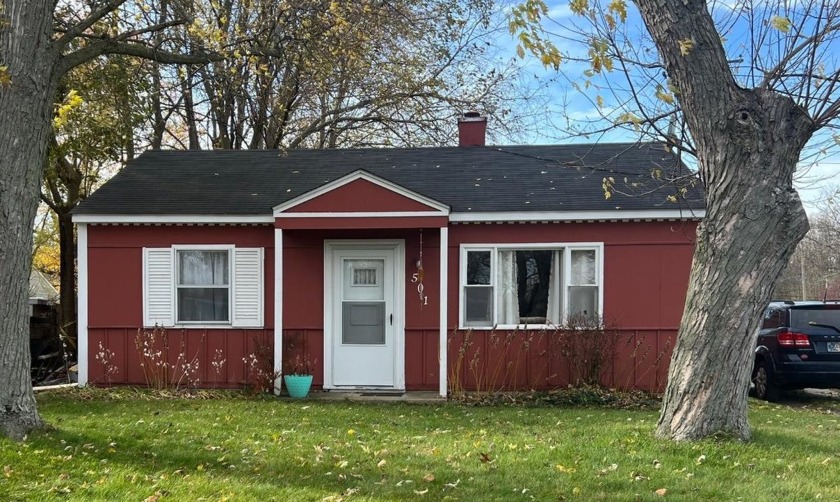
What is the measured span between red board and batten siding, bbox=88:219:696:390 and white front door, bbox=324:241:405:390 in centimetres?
19

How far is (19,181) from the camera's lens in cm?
662

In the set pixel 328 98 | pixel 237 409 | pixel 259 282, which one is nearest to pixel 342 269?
pixel 259 282

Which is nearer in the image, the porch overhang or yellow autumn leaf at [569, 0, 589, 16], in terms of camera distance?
yellow autumn leaf at [569, 0, 589, 16]

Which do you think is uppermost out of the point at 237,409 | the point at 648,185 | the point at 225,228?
the point at 648,185

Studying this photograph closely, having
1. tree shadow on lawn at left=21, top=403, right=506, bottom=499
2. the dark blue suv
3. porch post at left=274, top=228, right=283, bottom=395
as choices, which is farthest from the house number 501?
the dark blue suv

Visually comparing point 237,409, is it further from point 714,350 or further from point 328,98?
point 328,98

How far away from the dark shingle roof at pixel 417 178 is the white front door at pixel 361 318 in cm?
128

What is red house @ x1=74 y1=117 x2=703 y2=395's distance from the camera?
10.0m

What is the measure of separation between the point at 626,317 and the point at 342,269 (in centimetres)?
451

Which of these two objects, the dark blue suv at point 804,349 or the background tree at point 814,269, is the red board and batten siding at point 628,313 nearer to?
the dark blue suv at point 804,349

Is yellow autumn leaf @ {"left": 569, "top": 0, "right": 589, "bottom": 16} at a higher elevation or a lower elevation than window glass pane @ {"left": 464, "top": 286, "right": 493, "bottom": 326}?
higher

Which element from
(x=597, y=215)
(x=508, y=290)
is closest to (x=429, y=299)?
(x=508, y=290)

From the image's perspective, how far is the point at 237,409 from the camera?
8.60m

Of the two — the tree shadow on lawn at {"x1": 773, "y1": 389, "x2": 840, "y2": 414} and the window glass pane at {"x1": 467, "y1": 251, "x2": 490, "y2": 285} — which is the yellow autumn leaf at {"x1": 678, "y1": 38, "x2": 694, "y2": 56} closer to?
the window glass pane at {"x1": 467, "y1": 251, "x2": 490, "y2": 285}
